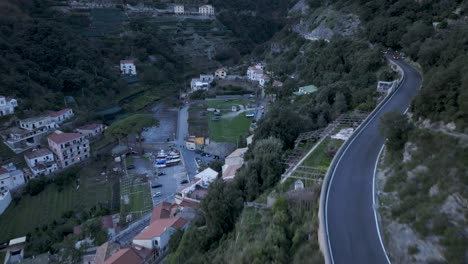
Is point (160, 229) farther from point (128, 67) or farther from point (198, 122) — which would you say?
point (128, 67)

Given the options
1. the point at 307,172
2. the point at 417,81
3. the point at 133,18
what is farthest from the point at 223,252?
the point at 133,18

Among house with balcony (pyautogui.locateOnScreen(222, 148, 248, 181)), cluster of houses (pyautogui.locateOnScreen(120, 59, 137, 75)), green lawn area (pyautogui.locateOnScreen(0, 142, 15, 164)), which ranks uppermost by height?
cluster of houses (pyautogui.locateOnScreen(120, 59, 137, 75))

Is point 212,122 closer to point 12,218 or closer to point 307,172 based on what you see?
point 12,218

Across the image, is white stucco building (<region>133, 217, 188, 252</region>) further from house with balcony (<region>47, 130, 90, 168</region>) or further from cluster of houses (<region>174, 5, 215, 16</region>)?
cluster of houses (<region>174, 5, 215, 16</region>)

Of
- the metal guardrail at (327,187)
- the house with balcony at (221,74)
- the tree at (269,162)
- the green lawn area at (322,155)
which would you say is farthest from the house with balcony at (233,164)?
the house with balcony at (221,74)

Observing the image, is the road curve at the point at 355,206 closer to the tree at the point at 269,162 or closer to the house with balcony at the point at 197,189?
the tree at the point at 269,162

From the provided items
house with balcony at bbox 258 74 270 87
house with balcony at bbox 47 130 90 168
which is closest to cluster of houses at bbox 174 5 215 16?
house with balcony at bbox 258 74 270 87
